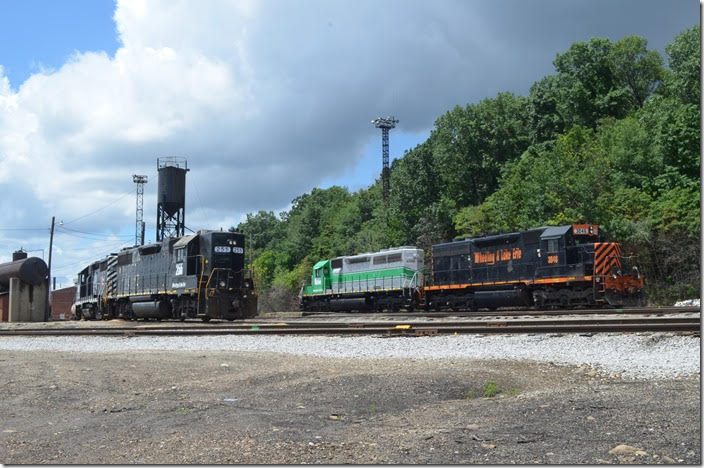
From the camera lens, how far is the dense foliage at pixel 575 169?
3350 cm

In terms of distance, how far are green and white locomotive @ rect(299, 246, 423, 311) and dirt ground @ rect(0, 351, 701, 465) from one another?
2389 centimetres

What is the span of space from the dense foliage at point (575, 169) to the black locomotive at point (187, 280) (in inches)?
724

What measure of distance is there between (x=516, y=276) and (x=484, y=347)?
16.4m

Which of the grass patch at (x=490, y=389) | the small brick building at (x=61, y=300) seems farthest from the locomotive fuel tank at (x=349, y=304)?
the small brick building at (x=61, y=300)

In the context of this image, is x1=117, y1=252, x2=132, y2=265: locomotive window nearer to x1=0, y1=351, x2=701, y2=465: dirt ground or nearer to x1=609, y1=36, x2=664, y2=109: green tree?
x1=0, y1=351, x2=701, y2=465: dirt ground

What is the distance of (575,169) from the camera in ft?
128

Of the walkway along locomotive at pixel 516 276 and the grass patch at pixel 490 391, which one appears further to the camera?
the walkway along locomotive at pixel 516 276

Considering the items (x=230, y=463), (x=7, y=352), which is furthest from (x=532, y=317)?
(x=230, y=463)

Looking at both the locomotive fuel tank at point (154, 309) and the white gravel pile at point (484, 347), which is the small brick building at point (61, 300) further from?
the white gravel pile at point (484, 347)

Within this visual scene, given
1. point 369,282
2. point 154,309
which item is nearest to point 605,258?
point 369,282

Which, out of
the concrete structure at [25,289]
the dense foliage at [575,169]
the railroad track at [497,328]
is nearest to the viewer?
the railroad track at [497,328]

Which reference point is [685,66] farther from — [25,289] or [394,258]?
[25,289]

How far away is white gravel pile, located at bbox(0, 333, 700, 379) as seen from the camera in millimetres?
9930

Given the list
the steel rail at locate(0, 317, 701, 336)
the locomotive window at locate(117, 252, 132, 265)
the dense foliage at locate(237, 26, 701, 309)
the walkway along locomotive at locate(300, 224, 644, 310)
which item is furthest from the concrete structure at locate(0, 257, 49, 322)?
the dense foliage at locate(237, 26, 701, 309)
